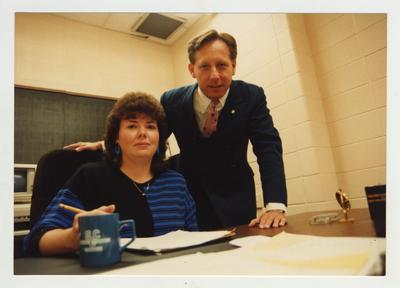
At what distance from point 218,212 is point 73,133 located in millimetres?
760

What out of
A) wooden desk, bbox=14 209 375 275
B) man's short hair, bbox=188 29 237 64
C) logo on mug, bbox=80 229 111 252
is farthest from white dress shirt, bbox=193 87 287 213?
logo on mug, bbox=80 229 111 252

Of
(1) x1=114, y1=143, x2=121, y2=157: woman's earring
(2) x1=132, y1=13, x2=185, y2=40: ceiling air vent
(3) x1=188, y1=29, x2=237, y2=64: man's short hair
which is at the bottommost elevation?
(1) x1=114, y1=143, x2=121, y2=157: woman's earring

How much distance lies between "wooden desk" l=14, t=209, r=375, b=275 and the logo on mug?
0.04m

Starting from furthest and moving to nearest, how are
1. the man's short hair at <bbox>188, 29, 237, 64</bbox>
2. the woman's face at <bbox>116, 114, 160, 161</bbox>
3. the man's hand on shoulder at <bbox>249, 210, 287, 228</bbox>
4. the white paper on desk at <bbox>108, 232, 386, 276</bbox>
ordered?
the man's short hair at <bbox>188, 29, 237, 64</bbox> < the woman's face at <bbox>116, 114, 160, 161</bbox> < the man's hand on shoulder at <bbox>249, 210, 287, 228</bbox> < the white paper on desk at <bbox>108, 232, 386, 276</bbox>

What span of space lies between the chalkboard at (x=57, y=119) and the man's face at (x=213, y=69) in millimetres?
371

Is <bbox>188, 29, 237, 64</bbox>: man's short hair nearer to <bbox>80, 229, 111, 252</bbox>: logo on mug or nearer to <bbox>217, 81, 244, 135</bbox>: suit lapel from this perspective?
<bbox>217, 81, 244, 135</bbox>: suit lapel

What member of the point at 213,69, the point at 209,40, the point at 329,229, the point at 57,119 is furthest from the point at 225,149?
the point at 57,119

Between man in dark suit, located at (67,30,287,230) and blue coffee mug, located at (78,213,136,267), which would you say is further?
man in dark suit, located at (67,30,287,230)

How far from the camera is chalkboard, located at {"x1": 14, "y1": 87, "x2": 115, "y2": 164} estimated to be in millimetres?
1200

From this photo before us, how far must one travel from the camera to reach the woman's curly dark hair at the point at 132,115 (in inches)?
39.9

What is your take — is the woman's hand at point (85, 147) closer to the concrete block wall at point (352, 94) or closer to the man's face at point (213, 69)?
the man's face at point (213, 69)

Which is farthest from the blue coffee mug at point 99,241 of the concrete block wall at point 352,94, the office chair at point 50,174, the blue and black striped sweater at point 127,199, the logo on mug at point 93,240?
the concrete block wall at point 352,94

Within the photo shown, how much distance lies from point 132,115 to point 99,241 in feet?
1.68

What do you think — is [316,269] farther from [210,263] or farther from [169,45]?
[169,45]
